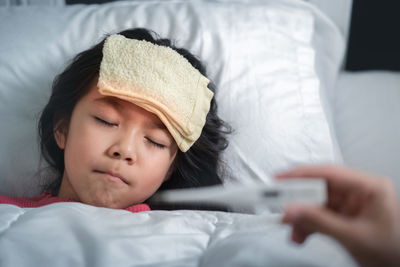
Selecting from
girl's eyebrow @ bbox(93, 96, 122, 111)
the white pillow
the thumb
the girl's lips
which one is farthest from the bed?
the thumb

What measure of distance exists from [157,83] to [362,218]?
0.53 metres

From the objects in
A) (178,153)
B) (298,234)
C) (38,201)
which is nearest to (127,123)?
(178,153)

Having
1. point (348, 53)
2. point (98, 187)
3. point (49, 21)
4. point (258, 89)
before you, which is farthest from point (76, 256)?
point (348, 53)

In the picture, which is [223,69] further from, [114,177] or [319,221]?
[319,221]

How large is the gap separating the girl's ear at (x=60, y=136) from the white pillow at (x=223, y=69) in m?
0.09

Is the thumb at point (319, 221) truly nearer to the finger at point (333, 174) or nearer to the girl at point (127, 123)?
the finger at point (333, 174)

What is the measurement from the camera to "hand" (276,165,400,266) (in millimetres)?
432

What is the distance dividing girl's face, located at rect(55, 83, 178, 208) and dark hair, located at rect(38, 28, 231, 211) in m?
0.13

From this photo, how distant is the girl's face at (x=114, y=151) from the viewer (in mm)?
864

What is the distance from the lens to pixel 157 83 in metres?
0.87

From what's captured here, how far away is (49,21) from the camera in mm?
1217

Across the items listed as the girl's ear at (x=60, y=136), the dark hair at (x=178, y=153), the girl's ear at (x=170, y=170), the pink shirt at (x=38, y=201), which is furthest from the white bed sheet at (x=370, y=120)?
the girl's ear at (x=60, y=136)

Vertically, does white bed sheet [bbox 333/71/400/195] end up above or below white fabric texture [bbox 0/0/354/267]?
below

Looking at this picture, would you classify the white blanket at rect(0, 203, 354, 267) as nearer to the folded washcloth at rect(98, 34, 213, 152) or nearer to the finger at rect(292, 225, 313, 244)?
the finger at rect(292, 225, 313, 244)
